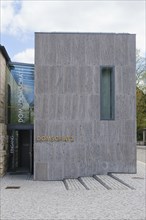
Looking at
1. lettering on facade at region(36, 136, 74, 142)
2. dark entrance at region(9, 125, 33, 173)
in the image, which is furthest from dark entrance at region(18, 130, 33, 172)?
lettering on facade at region(36, 136, 74, 142)

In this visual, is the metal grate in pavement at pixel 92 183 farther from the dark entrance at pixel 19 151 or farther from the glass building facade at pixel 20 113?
the dark entrance at pixel 19 151

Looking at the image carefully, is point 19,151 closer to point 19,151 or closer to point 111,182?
point 19,151

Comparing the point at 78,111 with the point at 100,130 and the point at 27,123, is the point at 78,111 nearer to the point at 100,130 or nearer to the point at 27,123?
the point at 100,130

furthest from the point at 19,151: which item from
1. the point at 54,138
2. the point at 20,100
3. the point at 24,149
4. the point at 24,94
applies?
the point at 54,138

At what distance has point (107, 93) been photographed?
19.4 meters

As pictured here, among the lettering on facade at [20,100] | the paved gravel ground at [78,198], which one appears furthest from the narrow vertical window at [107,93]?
the lettering on facade at [20,100]

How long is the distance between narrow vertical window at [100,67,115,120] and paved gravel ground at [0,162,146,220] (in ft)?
9.95

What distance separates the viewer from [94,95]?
745 inches

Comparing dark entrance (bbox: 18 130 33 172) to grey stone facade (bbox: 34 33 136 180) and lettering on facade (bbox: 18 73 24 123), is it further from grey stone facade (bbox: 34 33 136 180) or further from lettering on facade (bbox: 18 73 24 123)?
grey stone facade (bbox: 34 33 136 180)

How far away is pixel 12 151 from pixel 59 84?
5.07m

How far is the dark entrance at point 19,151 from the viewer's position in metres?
21.6

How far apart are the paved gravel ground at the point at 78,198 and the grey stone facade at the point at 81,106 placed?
0.98m

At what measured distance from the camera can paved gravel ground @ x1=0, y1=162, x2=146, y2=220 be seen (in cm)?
1048

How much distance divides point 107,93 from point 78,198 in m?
7.47
